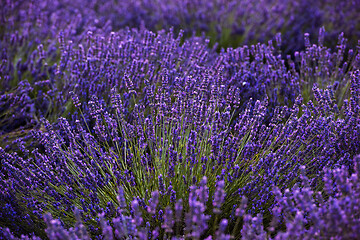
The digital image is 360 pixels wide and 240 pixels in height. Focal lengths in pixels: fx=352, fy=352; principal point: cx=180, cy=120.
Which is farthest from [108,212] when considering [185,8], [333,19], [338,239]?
[333,19]

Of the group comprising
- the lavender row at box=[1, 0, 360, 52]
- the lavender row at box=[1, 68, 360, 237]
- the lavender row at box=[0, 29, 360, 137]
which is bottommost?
the lavender row at box=[1, 68, 360, 237]

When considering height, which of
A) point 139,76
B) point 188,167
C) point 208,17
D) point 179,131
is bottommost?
point 188,167

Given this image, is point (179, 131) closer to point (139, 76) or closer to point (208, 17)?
point (139, 76)

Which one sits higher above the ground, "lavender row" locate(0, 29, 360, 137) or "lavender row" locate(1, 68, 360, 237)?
"lavender row" locate(0, 29, 360, 137)

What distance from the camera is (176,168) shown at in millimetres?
2000

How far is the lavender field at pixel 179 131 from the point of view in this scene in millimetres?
1534

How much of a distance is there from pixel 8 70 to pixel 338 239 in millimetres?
2792

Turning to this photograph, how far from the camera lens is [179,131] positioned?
2125 mm

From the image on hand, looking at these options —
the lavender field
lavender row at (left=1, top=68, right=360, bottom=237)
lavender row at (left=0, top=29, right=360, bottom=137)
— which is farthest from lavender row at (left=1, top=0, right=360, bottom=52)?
lavender row at (left=1, top=68, right=360, bottom=237)

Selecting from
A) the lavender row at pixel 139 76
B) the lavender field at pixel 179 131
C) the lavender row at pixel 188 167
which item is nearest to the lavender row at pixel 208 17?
the lavender field at pixel 179 131

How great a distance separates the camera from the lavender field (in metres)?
1.53

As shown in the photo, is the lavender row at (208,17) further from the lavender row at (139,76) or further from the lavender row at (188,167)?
the lavender row at (188,167)

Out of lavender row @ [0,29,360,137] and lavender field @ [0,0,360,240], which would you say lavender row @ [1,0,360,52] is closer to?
lavender field @ [0,0,360,240]

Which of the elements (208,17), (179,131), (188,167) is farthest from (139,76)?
(208,17)
